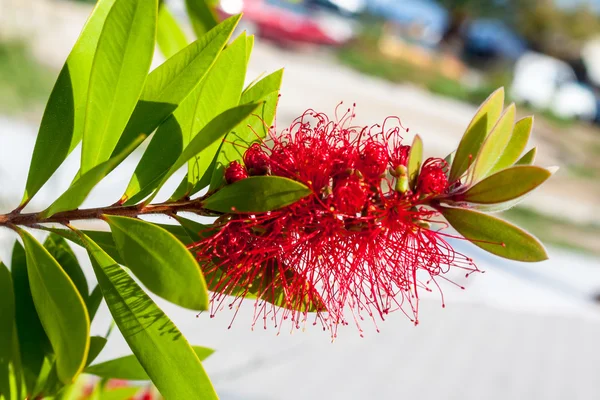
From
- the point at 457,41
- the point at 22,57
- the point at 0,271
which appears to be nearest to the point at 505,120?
the point at 0,271

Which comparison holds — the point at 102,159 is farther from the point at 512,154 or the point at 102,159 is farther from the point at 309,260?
the point at 512,154

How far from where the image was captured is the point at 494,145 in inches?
21.7

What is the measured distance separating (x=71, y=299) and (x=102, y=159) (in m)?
0.13

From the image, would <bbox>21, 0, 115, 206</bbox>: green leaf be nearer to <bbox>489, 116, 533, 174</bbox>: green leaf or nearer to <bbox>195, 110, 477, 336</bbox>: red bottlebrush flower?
<bbox>195, 110, 477, 336</bbox>: red bottlebrush flower

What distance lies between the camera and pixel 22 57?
586 cm

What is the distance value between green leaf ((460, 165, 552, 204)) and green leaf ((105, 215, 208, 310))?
0.23 m

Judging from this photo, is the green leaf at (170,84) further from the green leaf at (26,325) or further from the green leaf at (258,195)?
the green leaf at (26,325)

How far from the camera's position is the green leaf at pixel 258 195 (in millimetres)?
489

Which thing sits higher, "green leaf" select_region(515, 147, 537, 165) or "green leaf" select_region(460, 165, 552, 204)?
"green leaf" select_region(515, 147, 537, 165)

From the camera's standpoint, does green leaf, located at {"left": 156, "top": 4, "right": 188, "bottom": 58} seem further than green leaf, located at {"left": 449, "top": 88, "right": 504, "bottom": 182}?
Yes

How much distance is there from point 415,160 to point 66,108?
12.6 inches

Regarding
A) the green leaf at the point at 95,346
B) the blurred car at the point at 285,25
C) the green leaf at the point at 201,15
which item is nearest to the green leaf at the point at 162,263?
the green leaf at the point at 95,346

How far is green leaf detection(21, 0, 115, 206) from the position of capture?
0.62 meters

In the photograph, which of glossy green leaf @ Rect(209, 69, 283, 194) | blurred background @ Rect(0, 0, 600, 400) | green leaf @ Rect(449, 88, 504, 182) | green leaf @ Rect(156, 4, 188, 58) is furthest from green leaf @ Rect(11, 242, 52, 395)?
blurred background @ Rect(0, 0, 600, 400)
